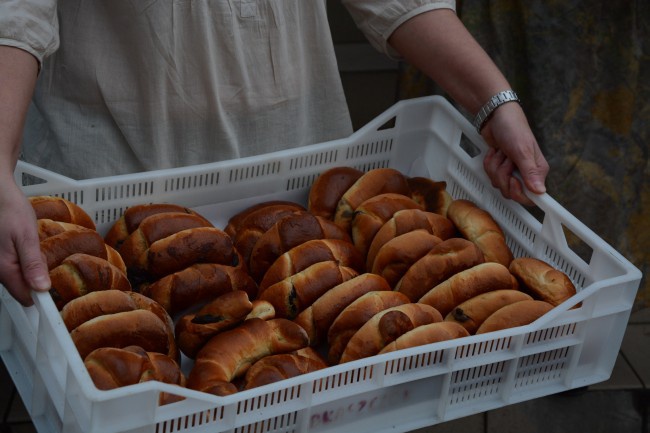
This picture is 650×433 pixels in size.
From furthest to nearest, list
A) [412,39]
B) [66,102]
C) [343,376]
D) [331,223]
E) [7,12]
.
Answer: [412,39] < [66,102] < [331,223] < [7,12] < [343,376]

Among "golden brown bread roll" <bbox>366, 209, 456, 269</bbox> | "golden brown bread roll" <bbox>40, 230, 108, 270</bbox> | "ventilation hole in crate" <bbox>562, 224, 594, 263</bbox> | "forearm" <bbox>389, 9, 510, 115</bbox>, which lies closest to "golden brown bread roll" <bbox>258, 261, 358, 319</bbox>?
"golden brown bread roll" <bbox>366, 209, 456, 269</bbox>

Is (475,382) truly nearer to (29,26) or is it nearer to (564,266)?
(564,266)

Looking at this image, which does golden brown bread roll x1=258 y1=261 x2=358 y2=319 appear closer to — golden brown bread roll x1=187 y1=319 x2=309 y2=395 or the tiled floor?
golden brown bread roll x1=187 y1=319 x2=309 y2=395

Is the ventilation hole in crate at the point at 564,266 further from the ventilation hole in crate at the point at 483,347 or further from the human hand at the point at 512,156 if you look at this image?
the ventilation hole in crate at the point at 483,347

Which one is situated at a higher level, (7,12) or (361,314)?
(7,12)

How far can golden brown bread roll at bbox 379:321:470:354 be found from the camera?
0.99m

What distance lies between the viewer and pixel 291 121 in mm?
1478

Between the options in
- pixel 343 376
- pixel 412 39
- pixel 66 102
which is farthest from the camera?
pixel 412 39

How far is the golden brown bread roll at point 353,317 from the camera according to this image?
1039mm

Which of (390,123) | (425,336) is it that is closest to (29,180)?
(425,336)

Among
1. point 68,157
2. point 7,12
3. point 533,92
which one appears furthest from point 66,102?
point 533,92

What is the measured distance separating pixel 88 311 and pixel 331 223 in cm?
39

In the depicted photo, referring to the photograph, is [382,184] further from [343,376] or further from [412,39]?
[343,376]

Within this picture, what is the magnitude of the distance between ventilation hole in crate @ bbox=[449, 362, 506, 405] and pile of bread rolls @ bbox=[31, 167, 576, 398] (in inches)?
1.9
